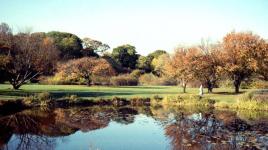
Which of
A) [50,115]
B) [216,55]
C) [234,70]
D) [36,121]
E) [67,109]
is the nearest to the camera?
[36,121]

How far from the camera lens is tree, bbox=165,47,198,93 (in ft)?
152

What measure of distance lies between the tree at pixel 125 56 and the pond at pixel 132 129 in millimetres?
73574

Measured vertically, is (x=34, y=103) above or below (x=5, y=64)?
below

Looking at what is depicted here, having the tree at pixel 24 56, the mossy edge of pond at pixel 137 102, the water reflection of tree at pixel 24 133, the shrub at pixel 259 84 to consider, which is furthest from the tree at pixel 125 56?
the water reflection of tree at pixel 24 133

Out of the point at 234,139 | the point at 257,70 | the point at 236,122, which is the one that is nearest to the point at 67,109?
the point at 236,122

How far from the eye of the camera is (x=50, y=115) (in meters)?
30.0

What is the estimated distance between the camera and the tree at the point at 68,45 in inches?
3585

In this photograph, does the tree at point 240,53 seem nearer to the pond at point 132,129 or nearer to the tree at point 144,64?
the pond at point 132,129

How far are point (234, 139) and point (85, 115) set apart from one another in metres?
14.4

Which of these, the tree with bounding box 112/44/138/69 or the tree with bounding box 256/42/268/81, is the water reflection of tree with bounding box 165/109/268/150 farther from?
the tree with bounding box 112/44/138/69

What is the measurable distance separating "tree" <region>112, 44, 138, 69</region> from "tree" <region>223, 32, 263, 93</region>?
2555 inches

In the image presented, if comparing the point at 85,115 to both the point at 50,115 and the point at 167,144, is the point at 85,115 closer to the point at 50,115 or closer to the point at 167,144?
the point at 50,115

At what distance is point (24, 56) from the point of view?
4125 centimetres

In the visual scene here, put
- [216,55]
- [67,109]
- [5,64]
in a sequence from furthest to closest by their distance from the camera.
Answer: [216,55] → [5,64] → [67,109]
